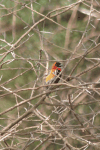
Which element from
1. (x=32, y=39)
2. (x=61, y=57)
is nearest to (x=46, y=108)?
(x=61, y=57)

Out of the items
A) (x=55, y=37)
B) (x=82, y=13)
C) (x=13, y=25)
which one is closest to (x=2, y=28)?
(x=13, y=25)

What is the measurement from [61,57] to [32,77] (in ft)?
2.70

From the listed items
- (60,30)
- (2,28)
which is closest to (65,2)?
(60,30)

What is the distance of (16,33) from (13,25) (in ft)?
0.97

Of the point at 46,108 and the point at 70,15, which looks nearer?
the point at 46,108

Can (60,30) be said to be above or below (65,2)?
below

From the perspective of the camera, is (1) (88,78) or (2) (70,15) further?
(2) (70,15)

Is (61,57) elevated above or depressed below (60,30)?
below

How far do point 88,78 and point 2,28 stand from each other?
2362mm

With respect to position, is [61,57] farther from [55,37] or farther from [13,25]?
[13,25]

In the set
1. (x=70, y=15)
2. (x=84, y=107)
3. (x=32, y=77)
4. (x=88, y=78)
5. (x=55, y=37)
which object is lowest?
(x=84, y=107)

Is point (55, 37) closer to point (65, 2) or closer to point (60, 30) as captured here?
point (60, 30)

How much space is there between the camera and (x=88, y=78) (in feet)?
19.5

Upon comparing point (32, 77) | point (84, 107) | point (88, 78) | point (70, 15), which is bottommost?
point (84, 107)
